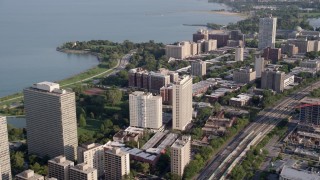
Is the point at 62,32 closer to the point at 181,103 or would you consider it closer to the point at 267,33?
the point at 267,33

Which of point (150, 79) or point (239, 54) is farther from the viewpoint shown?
point (239, 54)

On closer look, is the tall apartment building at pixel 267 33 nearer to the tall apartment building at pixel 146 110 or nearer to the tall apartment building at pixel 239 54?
the tall apartment building at pixel 239 54

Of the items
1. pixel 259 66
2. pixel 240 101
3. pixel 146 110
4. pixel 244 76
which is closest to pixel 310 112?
pixel 240 101

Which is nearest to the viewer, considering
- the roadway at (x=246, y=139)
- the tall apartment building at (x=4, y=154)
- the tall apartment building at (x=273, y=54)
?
the tall apartment building at (x=4, y=154)

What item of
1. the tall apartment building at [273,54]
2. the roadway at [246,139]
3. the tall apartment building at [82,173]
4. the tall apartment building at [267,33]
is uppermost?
the tall apartment building at [267,33]

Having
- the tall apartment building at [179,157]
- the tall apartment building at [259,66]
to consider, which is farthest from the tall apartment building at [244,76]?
the tall apartment building at [179,157]
